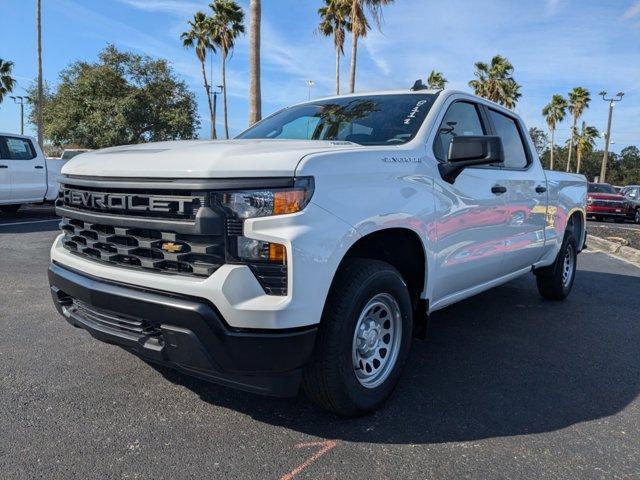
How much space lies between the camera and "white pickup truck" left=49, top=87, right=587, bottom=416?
7.84ft

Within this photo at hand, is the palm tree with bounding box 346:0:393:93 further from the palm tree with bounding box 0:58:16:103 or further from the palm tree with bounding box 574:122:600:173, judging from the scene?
the palm tree with bounding box 574:122:600:173

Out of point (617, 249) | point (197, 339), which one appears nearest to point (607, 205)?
point (617, 249)

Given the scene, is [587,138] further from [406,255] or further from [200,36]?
[406,255]

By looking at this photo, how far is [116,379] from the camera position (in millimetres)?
3359

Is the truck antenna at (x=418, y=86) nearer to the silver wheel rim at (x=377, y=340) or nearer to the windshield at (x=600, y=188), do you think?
the silver wheel rim at (x=377, y=340)

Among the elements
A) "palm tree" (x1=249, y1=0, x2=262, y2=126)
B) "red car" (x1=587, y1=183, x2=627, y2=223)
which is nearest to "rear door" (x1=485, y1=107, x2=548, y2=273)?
"palm tree" (x1=249, y1=0, x2=262, y2=126)

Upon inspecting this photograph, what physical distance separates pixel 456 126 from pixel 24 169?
33.5 feet

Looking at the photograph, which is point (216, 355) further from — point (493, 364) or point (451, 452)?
point (493, 364)

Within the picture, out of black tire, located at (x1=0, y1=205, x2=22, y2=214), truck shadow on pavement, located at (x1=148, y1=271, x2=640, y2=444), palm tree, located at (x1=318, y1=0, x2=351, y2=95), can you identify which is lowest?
truck shadow on pavement, located at (x1=148, y1=271, x2=640, y2=444)

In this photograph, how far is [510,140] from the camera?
4902 mm

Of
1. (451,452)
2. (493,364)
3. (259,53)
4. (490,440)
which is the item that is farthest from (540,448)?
(259,53)

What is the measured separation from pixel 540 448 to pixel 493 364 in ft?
3.94

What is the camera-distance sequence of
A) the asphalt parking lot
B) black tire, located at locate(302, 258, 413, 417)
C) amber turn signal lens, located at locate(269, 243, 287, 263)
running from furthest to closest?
black tire, located at locate(302, 258, 413, 417) < the asphalt parking lot < amber turn signal lens, located at locate(269, 243, 287, 263)

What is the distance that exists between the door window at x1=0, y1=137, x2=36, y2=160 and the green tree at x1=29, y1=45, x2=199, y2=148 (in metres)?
21.2
